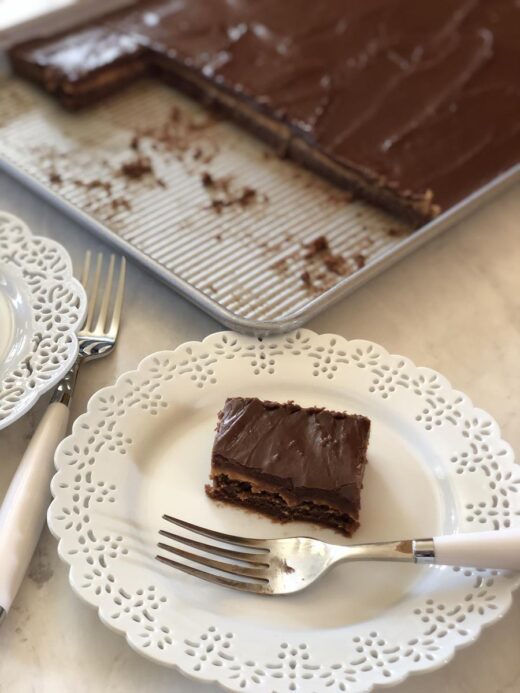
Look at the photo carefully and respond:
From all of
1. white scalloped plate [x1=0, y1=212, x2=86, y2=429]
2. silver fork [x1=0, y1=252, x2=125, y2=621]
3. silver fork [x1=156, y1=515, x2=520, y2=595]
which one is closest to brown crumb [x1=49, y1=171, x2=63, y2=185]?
white scalloped plate [x1=0, y1=212, x2=86, y2=429]

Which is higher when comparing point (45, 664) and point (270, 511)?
point (270, 511)

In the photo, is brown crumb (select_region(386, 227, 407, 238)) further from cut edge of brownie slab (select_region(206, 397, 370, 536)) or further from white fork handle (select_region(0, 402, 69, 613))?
white fork handle (select_region(0, 402, 69, 613))

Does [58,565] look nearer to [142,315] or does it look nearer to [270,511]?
[270,511]

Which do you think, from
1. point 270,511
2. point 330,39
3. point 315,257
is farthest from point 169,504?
point 330,39

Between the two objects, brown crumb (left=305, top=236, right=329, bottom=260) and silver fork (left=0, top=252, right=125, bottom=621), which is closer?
silver fork (left=0, top=252, right=125, bottom=621)

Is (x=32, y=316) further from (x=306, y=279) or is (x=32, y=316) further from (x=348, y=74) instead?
(x=348, y=74)

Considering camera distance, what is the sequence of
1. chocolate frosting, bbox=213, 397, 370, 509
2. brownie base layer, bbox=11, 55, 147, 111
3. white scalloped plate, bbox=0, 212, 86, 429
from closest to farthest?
1. chocolate frosting, bbox=213, 397, 370, 509
2. white scalloped plate, bbox=0, 212, 86, 429
3. brownie base layer, bbox=11, 55, 147, 111

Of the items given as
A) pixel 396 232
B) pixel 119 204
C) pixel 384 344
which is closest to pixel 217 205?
pixel 119 204

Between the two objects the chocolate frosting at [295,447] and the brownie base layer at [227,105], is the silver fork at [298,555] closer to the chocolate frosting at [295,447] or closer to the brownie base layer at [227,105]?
the chocolate frosting at [295,447]
